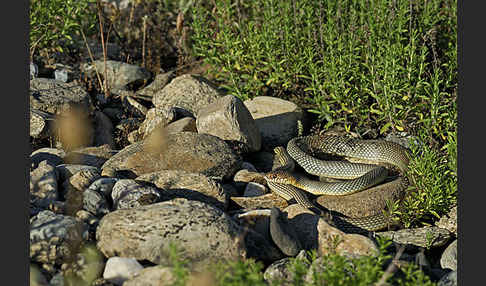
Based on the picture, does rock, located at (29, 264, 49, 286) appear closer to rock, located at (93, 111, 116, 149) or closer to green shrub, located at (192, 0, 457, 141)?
rock, located at (93, 111, 116, 149)

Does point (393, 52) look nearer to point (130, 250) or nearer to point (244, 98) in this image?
point (244, 98)

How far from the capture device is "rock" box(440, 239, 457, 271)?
19.5 ft

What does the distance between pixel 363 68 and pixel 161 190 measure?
3.59m

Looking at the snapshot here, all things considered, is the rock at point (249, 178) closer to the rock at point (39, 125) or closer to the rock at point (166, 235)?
the rock at point (166, 235)

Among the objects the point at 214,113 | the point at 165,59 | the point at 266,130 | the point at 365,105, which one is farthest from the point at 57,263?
the point at 165,59

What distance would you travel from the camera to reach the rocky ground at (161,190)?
5246 mm

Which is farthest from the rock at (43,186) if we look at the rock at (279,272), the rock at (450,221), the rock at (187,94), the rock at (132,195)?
the rock at (450,221)

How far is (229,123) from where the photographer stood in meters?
7.84

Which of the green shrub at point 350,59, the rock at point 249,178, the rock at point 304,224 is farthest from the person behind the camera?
the green shrub at point 350,59

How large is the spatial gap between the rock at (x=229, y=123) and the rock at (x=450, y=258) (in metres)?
2.85

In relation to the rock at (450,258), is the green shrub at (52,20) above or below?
above

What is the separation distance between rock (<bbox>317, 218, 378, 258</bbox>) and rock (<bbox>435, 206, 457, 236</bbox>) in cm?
152

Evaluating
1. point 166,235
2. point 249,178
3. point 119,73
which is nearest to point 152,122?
point 249,178

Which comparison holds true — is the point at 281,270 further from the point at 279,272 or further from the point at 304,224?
the point at 304,224
